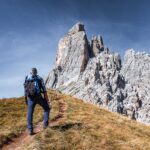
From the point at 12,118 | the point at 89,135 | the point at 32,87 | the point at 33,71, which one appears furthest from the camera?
the point at 12,118

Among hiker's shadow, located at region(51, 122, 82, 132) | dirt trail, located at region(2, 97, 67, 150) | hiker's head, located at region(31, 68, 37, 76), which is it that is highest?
hiker's head, located at region(31, 68, 37, 76)

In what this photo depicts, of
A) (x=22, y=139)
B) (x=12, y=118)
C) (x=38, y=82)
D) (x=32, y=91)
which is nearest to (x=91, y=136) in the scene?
(x=22, y=139)

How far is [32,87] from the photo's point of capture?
2012 cm

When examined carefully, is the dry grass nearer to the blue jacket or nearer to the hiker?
the hiker

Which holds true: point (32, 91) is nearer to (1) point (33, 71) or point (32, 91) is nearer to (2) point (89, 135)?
(1) point (33, 71)

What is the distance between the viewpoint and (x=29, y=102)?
20.4 m

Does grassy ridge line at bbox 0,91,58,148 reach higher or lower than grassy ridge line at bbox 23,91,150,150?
higher

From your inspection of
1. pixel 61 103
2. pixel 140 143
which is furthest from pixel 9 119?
pixel 140 143

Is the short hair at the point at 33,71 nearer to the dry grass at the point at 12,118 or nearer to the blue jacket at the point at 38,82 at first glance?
the blue jacket at the point at 38,82

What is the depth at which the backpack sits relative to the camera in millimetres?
20062

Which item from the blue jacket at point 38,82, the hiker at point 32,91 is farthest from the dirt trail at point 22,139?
the blue jacket at point 38,82

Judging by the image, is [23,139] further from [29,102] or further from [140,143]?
[140,143]

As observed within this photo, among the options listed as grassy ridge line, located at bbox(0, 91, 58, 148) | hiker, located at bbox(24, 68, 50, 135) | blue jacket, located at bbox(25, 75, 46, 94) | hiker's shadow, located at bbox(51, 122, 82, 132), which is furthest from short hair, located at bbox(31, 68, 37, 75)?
grassy ridge line, located at bbox(0, 91, 58, 148)

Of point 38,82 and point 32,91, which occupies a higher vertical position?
point 38,82
